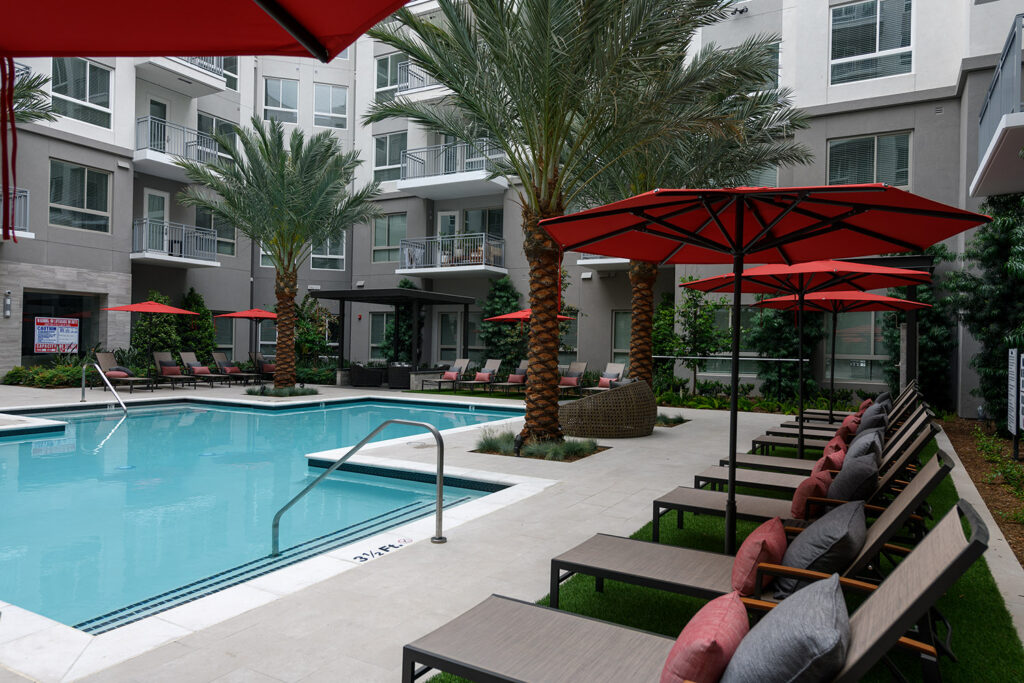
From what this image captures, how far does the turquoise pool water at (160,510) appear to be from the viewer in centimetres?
497

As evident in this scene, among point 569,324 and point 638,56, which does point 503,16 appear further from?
point 569,324

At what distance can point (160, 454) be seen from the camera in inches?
408

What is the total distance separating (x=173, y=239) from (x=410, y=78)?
10374 mm

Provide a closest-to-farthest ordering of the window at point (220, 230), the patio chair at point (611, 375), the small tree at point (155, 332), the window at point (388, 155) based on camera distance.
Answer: the patio chair at point (611, 375) → the small tree at point (155, 332) → the window at point (220, 230) → the window at point (388, 155)

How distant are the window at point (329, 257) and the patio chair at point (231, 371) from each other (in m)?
6.17

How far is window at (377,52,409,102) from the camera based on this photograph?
25.7 m

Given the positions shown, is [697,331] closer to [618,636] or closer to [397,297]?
[397,297]

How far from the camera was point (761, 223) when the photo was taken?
15.8 ft

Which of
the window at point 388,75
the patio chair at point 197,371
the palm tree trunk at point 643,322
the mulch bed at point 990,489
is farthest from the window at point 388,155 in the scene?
the mulch bed at point 990,489

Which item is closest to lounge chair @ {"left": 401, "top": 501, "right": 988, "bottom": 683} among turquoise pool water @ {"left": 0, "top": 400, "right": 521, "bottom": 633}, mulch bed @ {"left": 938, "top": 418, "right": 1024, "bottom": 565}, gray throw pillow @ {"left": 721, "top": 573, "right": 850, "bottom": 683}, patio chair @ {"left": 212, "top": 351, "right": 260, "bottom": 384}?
gray throw pillow @ {"left": 721, "top": 573, "right": 850, "bottom": 683}

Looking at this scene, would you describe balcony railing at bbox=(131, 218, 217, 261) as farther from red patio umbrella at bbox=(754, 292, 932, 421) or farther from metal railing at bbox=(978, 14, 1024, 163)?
metal railing at bbox=(978, 14, 1024, 163)

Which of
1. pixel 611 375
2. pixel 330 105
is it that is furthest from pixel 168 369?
pixel 330 105

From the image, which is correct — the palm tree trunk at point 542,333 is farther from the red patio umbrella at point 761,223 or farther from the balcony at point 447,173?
the balcony at point 447,173

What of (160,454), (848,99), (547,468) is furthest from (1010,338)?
(160,454)
